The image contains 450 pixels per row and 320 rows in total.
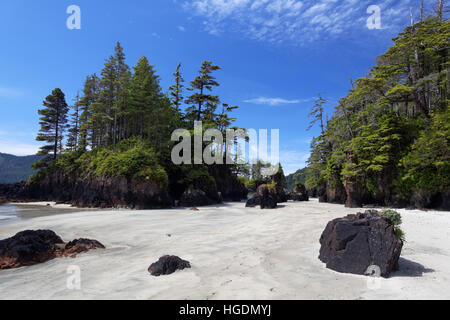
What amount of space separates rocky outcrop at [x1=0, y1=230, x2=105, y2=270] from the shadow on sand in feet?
29.5

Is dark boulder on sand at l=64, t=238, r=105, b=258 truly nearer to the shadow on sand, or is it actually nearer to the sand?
the sand

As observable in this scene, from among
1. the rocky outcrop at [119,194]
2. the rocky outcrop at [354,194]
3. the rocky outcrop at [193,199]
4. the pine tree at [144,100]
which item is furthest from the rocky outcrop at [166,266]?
the pine tree at [144,100]

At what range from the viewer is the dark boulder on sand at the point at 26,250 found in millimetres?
6176

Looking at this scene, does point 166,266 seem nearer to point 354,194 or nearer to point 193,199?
point 193,199

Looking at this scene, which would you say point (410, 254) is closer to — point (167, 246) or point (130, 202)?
point (167, 246)

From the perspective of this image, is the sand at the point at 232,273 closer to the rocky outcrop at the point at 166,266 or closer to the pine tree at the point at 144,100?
the rocky outcrop at the point at 166,266

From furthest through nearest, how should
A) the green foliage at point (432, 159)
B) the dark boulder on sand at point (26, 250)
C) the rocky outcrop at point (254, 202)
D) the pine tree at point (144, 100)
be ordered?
the pine tree at point (144, 100) < the rocky outcrop at point (254, 202) < the green foliage at point (432, 159) < the dark boulder on sand at point (26, 250)

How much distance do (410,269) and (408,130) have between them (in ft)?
66.3

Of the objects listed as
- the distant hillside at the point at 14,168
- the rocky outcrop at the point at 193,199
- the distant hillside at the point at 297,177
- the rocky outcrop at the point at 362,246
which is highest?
the distant hillside at the point at 14,168

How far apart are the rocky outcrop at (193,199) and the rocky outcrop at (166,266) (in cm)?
2074

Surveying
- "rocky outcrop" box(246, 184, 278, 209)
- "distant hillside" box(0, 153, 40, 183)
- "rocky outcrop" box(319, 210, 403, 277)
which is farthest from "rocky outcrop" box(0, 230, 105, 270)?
"distant hillside" box(0, 153, 40, 183)

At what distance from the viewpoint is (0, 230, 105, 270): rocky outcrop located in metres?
6.23
